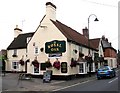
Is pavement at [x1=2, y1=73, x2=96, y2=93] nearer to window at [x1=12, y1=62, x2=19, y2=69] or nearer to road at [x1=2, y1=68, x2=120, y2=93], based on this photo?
road at [x1=2, y1=68, x2=120, y2=93]

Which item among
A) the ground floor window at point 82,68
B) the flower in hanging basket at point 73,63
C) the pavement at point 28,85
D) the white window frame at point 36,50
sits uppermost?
the white window frame at point 36,50

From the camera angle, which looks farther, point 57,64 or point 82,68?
point 82,68

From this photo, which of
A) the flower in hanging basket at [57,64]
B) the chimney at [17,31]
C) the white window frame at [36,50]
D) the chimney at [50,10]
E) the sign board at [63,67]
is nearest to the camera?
the flower in hanging basket at [57,64]

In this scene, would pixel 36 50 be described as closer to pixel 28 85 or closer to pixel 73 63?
pixel 73 63

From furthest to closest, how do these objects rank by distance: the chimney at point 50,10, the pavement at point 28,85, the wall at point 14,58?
the wall at point 14,58
the chimney at point 50,10
the pavement at point 28,85

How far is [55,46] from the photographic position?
35.0 meters

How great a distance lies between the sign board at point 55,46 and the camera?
34.3m

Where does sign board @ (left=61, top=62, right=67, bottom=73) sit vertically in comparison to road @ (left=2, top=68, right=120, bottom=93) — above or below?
above

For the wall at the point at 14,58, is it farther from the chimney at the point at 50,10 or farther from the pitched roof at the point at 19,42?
the chimney at the point at 50,10

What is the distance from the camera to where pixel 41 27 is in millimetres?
36094

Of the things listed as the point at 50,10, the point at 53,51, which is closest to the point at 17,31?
the point at 50,10

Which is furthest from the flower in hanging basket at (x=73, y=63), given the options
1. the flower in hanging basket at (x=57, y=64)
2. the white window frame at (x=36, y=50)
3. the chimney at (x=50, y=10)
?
the chimney at (x=50, y=10)

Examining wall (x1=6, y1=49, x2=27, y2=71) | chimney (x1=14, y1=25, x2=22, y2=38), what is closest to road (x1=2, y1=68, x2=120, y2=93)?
wall (x1=6, y1=49, x2=27, y2=71)

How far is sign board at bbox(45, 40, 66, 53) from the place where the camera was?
34.3 meters
